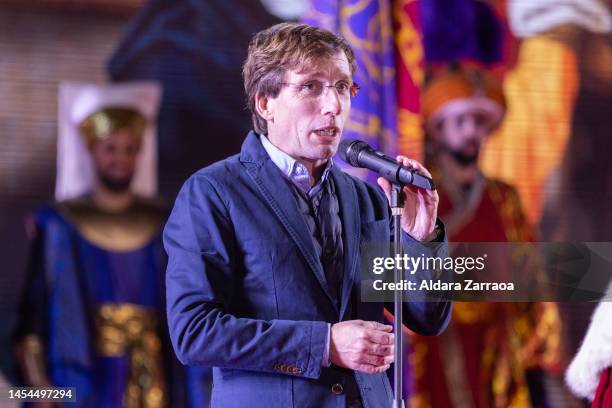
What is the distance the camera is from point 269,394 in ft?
5.75

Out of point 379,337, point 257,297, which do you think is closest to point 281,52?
point 257,297

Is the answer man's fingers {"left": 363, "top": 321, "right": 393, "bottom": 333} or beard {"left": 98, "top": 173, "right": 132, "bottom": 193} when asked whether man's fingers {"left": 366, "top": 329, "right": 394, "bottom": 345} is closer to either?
man's fingers {"left": 363, "top": 321, "right": 393, "bottom": 333}

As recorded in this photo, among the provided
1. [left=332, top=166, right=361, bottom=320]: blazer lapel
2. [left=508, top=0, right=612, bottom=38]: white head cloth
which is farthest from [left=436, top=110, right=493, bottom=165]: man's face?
[left=332, top=166, right=361, bottom=320]: blazer lapel

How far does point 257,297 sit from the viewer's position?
70.2 inches

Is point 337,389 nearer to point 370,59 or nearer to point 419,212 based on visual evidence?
point 419,212

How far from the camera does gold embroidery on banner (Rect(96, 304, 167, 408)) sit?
3.45 meters

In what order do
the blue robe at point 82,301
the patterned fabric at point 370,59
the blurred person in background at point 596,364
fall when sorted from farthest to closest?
1. the patterned fabric at point 370,59
2. the blue robe at point 82,301
3. the blurred person in background at point 596,364

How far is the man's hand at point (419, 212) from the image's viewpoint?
1.82 metres

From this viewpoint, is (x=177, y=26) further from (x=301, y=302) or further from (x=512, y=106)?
(x=301, y=302)

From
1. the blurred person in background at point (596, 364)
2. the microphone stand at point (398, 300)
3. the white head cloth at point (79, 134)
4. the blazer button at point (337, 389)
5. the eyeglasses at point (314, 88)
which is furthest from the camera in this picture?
the white head cloth at point (79, 134)

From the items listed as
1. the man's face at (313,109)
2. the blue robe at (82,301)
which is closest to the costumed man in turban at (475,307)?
the blue robe at (82,301)

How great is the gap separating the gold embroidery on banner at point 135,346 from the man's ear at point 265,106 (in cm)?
171

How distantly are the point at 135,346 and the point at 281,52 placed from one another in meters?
1.87

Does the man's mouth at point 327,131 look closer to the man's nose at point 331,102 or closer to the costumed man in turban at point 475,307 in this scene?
the man's nose at point 331,102
